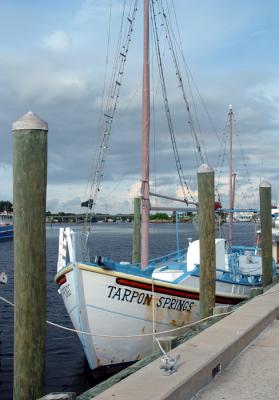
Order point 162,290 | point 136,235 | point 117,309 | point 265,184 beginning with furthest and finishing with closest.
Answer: point 136,235
point 265,184
point 162,290
point 117,309

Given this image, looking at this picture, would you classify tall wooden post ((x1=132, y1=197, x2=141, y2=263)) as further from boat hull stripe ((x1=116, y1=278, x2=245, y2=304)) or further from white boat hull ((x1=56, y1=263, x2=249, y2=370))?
white boat hull ((x1=56, y1=263, x2=249, y2=370))

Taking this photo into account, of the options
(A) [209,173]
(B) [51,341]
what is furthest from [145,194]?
(B) [51,341]

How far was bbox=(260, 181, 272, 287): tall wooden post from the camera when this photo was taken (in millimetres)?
13609

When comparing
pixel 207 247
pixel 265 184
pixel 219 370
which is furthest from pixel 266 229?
pixel 219 370

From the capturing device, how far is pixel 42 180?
Result: 17.3ft

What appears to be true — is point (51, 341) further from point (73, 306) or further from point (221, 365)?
point (221, 365)

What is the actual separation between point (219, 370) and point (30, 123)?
3.60 m

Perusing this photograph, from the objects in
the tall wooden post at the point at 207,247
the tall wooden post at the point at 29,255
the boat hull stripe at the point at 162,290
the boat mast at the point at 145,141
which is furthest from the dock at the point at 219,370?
the boat mast at the point at 145,141

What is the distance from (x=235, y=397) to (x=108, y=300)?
570 cm

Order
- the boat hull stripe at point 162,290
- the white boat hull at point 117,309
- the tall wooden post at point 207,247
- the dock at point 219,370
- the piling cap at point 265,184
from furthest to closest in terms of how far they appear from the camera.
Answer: the piling cap at point 265,184
the boat hull stripe at point 162,290
the white boat hull at point 117,309
the tall wooden post at point 207,247
the dock at point 219,370

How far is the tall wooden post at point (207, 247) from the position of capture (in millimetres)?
10352

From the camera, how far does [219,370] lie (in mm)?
6297

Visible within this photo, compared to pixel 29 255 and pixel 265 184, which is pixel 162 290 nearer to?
pixel 265 184

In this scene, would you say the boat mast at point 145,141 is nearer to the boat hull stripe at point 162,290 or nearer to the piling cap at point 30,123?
the boat hull stripe at point 162,290
